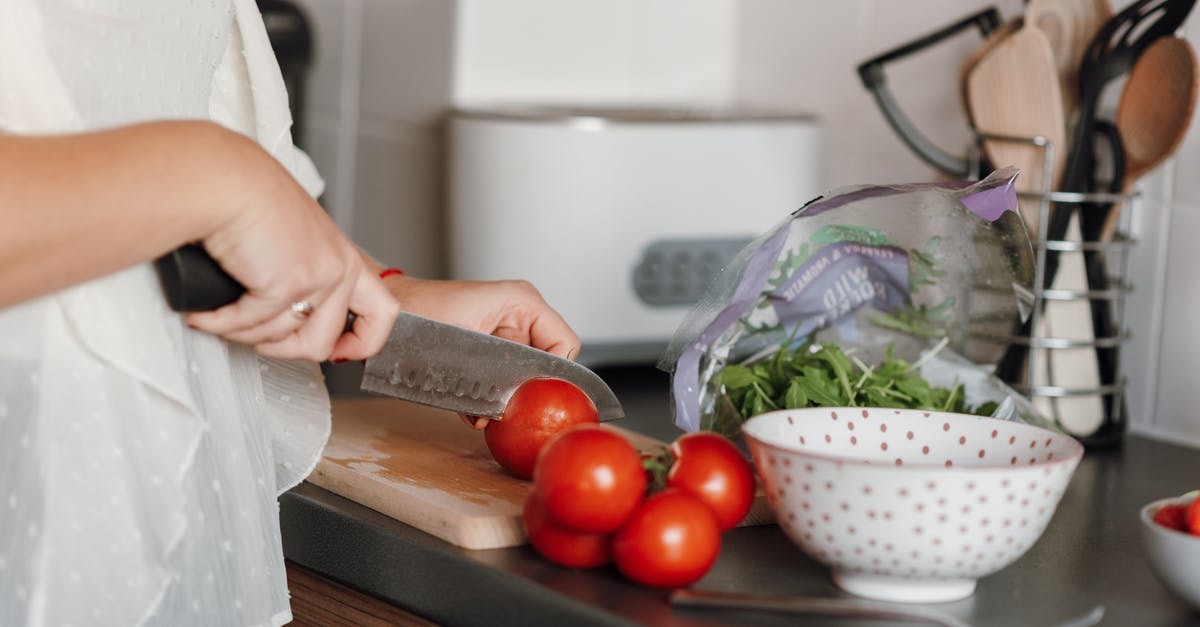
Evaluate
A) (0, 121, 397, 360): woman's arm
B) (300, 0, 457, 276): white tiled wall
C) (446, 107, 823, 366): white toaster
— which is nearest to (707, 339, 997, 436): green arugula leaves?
(0, 121, 397, 360): woman's arm

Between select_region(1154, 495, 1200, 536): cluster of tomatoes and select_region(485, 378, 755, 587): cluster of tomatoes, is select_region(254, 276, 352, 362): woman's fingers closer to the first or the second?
select_region(485, 378, 755, 587): cluster of tomatoes

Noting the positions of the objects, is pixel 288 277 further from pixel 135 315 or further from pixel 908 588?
pixel 908 588

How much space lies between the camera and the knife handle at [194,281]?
2.33 feet

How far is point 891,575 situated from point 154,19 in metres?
0.48

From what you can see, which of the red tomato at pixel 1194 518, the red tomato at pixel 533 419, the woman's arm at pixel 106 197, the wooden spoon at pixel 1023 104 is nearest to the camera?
the woman's arm at pixel 106 197

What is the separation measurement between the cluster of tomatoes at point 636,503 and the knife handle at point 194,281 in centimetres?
19

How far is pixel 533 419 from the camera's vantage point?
91 centimetres

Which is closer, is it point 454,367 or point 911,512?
point 911,512

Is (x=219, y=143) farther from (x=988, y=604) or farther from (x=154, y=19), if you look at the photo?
(x=988, y=604)

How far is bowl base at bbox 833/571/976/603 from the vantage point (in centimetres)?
74

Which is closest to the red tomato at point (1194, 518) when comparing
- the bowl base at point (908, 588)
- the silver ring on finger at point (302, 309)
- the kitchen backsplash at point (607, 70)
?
the bowl base at point (908, 588)

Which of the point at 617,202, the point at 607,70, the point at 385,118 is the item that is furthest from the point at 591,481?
the point at 385,118

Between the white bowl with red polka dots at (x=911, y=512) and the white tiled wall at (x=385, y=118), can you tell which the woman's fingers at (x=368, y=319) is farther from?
the white tiled wall at (x=385, y=118)

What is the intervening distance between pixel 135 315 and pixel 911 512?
0.40 meters
